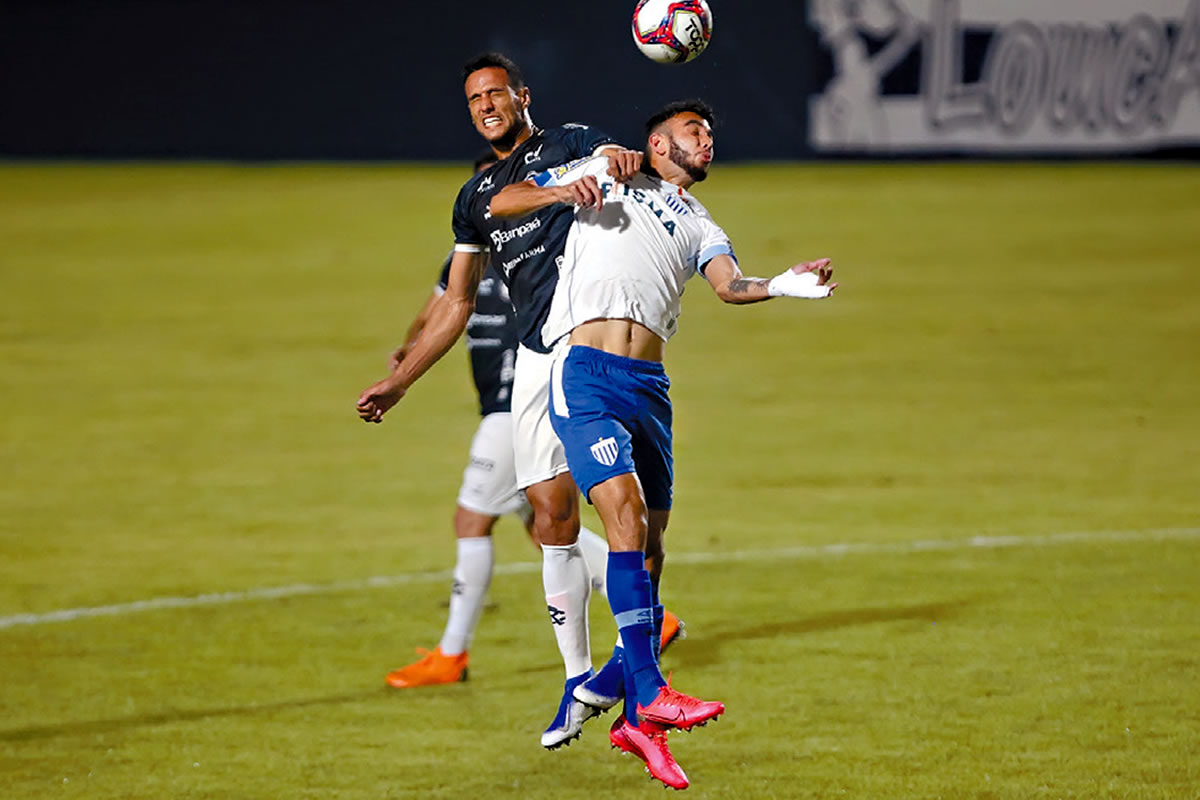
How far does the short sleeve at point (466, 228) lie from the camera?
8000 mm

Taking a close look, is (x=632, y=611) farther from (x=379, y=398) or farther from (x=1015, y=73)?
(x=1015, y=73)

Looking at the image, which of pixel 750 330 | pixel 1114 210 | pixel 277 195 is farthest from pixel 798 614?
pixel 277 195

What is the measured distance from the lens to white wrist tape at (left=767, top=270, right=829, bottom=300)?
6723 millimetres

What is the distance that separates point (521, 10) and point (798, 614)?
27795mm

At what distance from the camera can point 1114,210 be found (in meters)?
29.6

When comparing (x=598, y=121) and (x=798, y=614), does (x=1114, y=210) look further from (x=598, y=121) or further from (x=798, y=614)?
(x=798, y=614)

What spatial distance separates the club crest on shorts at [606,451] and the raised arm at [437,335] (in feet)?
3.23

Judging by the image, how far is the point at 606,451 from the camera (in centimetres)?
733

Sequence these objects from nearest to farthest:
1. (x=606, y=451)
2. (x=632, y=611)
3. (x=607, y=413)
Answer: (x=632, y=611) < (x=606, y=451) < (x=607, y=413)

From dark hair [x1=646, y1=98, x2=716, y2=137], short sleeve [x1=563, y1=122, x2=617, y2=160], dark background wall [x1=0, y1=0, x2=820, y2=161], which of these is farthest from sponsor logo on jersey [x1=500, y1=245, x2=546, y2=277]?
dark background wall [x1=0, y1=0, x2=820, y2=161]

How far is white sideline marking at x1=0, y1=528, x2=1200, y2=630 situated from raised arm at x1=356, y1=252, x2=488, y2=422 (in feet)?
10.2

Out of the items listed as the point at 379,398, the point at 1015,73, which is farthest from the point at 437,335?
the point at 1015,73

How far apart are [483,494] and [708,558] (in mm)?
2704

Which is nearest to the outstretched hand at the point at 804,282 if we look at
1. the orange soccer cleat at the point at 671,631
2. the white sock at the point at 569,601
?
the white sock at the point at 569,601
